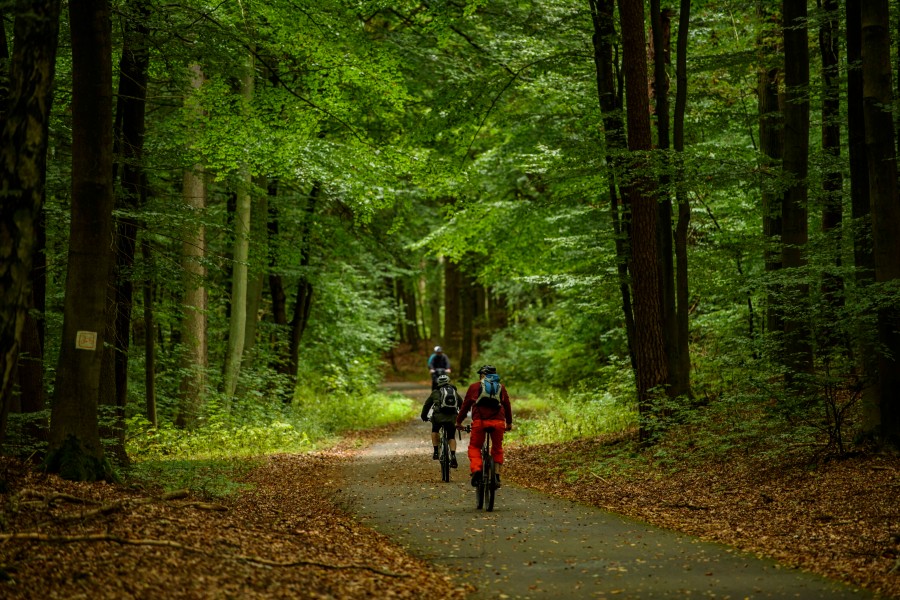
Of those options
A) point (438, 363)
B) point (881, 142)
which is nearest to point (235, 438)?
point (438, 363)

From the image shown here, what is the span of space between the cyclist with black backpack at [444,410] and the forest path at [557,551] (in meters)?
1.34

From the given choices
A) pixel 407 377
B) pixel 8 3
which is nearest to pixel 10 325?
pixel 8 3

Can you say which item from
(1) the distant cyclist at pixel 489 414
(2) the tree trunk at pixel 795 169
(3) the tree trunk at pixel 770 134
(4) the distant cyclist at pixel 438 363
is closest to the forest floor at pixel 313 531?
(1) the distant cyclist at pixel 489 414

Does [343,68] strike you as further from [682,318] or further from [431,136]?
[682,318]

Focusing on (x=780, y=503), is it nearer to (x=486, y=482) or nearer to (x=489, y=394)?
(x=486, y=482)

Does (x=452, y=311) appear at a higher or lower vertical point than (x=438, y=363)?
higher

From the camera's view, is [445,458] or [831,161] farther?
[445,458]

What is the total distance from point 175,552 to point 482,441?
5.60 meters

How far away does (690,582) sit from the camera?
6.69 meters

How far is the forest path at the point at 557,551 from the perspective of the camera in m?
6.53

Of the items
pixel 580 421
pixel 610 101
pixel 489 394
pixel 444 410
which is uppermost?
pixel 610 101

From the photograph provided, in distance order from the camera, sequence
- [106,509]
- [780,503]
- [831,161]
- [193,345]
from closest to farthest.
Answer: [106,509] < [780,503] < [831,161] < [193,345]

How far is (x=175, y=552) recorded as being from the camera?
250 inches

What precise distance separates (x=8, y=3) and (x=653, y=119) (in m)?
12.8
